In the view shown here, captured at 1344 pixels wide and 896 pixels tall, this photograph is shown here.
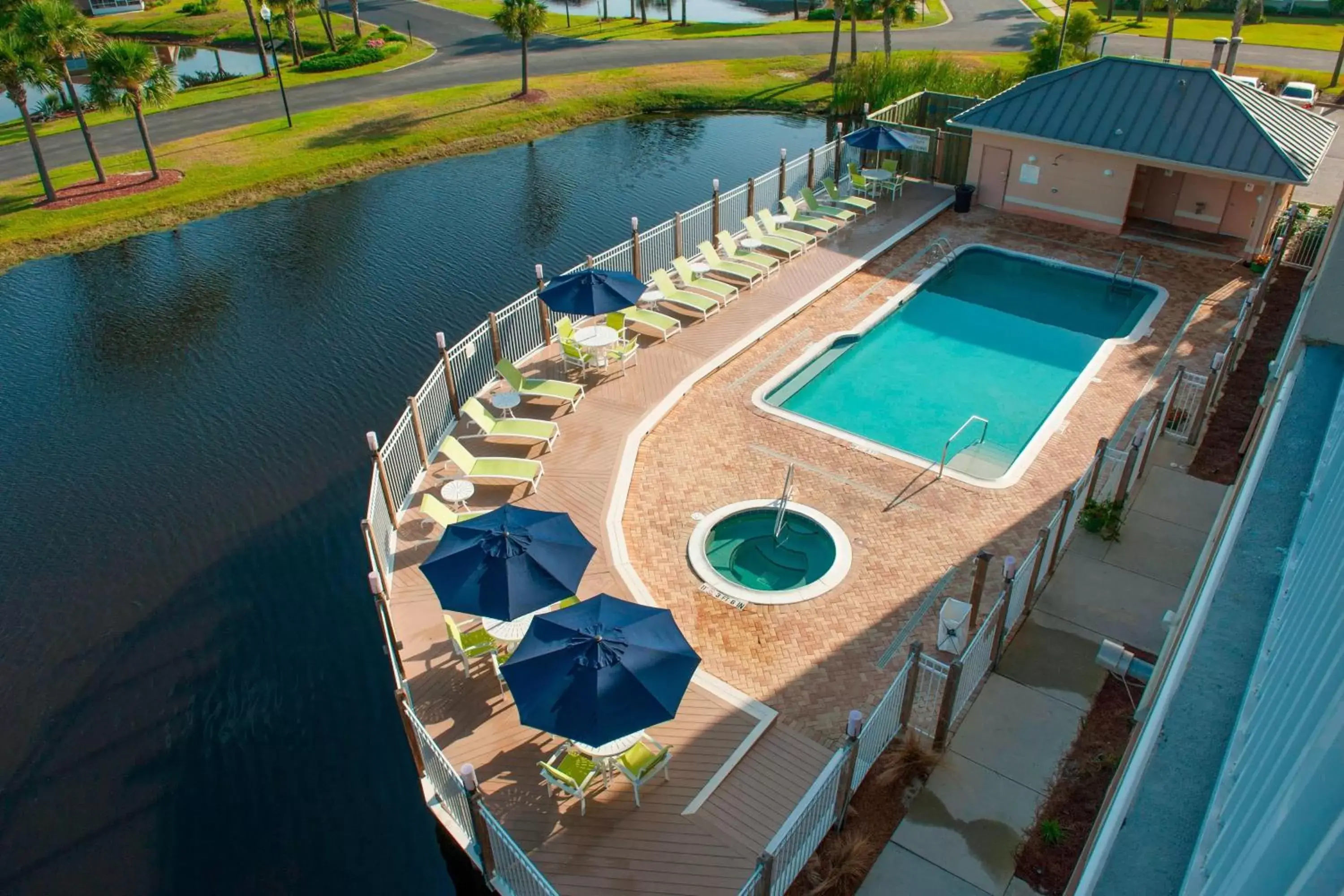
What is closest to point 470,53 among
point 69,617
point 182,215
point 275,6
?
point 275,6

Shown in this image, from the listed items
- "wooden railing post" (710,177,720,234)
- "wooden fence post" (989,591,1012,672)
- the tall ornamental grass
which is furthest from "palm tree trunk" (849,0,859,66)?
"wooden fence post" (989,591,1012,672)

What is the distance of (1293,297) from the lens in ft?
78.5

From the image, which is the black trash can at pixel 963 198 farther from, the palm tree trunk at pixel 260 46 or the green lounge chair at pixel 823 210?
the palm tree trunk at pixel 260 46

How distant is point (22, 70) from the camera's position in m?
30.6

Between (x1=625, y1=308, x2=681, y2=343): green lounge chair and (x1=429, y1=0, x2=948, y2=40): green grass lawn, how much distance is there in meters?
41.4

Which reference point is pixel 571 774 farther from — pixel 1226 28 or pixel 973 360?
pixel 1226 28

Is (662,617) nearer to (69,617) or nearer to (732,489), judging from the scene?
(732,489)

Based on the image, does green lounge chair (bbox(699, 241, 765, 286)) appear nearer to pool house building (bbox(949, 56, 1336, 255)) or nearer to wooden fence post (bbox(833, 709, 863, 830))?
pool house building (bbox(949, 56, 1336, 255))

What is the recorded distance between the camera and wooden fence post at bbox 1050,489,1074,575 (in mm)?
14430

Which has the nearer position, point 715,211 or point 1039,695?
point 1039,695

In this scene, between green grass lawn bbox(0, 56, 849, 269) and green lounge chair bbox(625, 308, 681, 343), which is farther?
green grass lawn bbox(0, 56, 849, 269)

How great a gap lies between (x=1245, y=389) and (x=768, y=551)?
11544 millimetres

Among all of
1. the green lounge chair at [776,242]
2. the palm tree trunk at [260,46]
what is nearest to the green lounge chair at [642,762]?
the green lounge chair at [776,242]

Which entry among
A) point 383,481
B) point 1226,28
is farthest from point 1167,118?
point 1226,28
